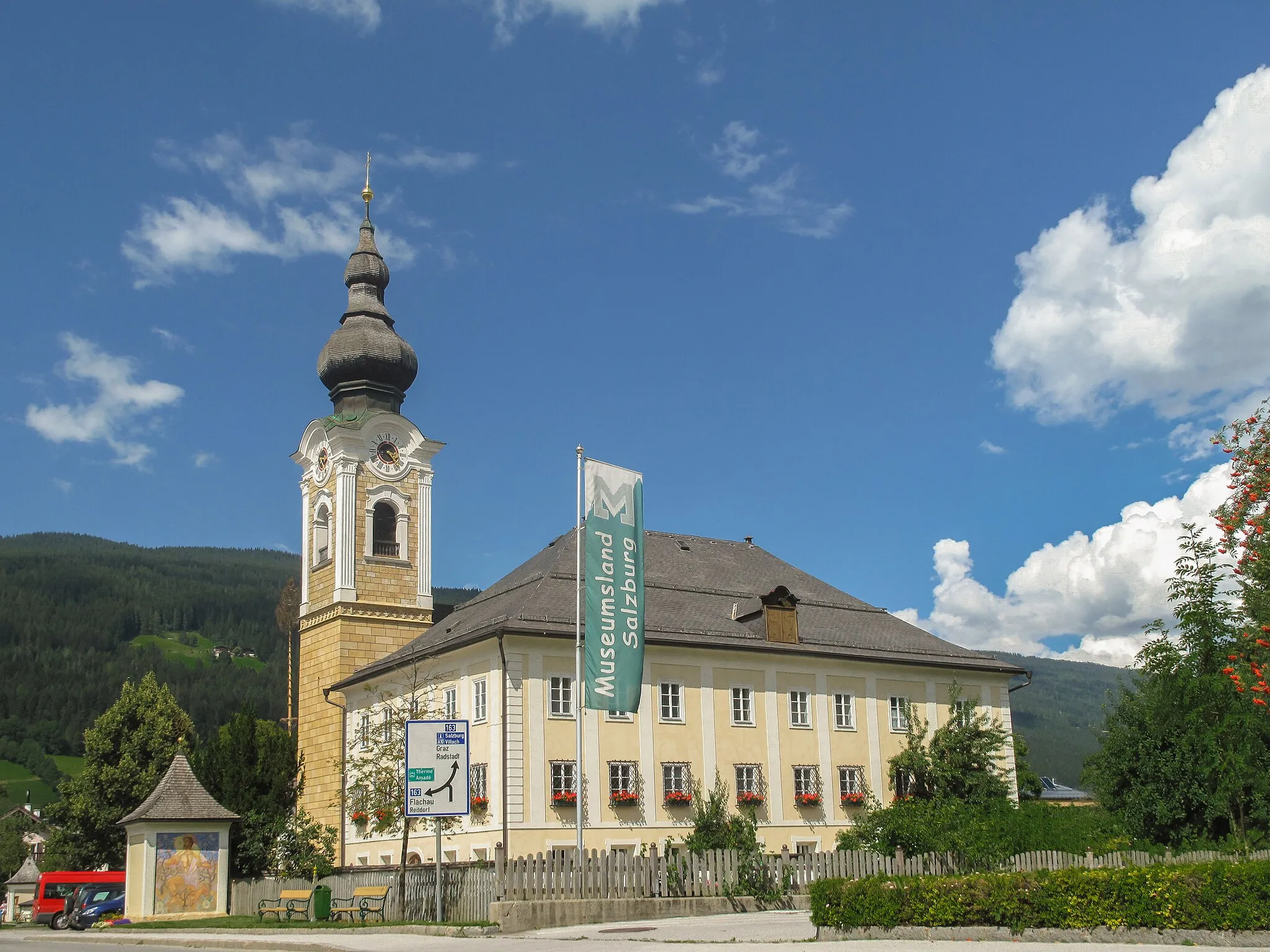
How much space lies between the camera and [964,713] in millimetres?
44125

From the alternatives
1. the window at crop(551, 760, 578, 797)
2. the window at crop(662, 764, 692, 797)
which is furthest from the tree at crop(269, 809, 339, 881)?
the window at crop(662, 764, 692, 797)

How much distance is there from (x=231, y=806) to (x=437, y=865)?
76.0ft

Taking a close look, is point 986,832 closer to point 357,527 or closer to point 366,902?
point 366,902

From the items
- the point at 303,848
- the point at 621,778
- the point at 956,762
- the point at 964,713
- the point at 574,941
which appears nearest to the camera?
the point at 574,941

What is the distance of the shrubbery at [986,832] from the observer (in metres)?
28.9

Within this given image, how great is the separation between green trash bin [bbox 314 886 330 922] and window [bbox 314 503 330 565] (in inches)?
877

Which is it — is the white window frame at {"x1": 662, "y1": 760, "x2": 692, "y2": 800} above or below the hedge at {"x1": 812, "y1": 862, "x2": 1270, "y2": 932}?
above

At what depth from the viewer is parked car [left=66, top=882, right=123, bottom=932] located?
42.2 m

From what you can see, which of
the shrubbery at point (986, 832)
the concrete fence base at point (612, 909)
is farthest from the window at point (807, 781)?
the concrete fence base at point (612, 909)

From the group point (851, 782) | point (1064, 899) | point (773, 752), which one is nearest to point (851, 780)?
point (851, 782)

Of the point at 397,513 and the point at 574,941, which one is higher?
the point at 397,513

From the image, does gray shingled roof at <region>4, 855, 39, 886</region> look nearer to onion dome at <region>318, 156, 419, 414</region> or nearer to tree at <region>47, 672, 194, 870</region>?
tree at <region>47, 672, 194, 870</region>

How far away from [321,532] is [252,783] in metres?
10.0

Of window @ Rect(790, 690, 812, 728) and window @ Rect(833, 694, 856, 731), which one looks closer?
window @ Rect(790, 690, 812, 728)
